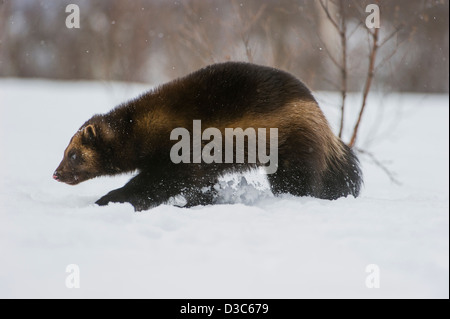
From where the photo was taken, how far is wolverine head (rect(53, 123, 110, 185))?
3938mm

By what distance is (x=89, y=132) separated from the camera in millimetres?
3920

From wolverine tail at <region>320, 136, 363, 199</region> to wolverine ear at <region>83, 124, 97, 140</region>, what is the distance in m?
1.86

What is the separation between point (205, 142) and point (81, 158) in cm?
106

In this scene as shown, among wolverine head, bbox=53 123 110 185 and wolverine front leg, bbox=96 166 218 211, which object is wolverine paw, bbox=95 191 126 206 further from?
wolverine head, bbox=53 123 110 185

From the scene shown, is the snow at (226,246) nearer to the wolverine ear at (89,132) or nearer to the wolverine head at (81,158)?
the wolverine head at (81,158)

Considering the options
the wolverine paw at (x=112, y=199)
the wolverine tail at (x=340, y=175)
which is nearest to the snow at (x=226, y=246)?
the wolverine paw at (x=112, y=199)

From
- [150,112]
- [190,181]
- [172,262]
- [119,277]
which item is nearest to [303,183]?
[190,181]

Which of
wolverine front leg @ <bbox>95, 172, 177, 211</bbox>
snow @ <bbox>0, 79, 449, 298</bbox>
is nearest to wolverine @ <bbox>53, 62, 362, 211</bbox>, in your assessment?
wolverine front leg @ <bbox>95, 172, 177, 211</bbox>

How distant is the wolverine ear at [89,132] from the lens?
389cm

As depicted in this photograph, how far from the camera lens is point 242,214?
3.04 meters

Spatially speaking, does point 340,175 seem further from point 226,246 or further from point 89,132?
point 89,132

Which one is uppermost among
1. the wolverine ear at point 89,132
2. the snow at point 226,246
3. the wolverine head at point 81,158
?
the wolverine ear at point 89,132

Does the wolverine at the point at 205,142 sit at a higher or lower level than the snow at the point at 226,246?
higher

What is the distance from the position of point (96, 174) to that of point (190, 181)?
2.88ft
